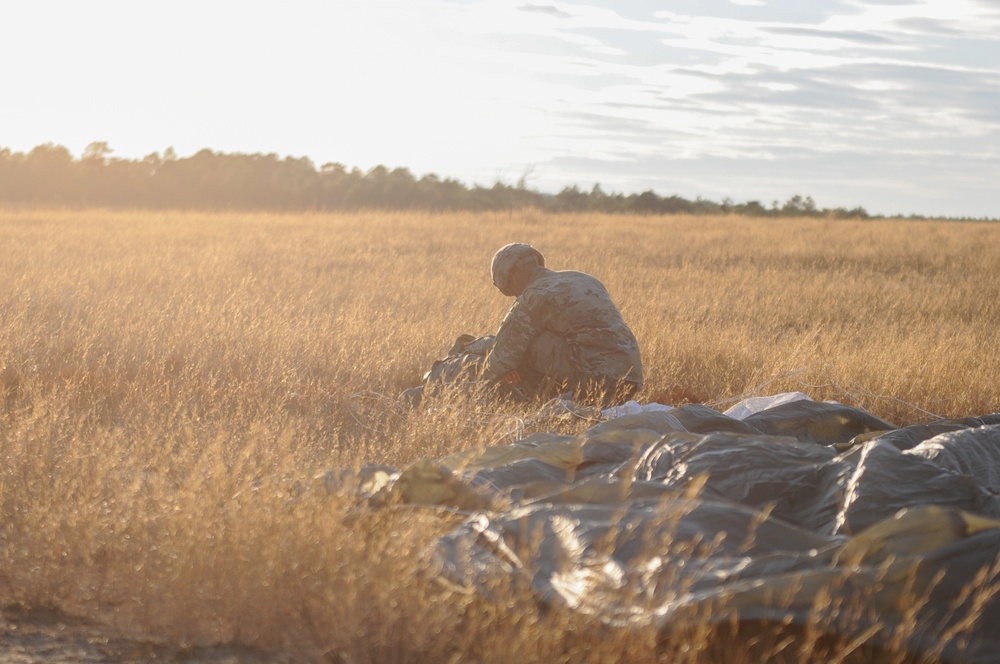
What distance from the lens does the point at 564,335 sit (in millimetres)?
6668

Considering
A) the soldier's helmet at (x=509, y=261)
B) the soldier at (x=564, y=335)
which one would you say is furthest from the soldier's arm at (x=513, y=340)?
the soldier's helmet at (x=509, y=261)

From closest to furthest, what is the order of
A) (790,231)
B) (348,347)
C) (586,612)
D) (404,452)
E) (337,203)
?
1. (586,612)
2. (404,452)
3. (348,347)
4. (790,231)
5. (337,203)

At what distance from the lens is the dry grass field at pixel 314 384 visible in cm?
312

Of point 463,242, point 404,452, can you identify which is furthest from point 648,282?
point 404,452

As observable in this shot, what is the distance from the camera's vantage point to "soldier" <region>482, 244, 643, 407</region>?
21.3 ft

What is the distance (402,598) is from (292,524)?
0.61 m

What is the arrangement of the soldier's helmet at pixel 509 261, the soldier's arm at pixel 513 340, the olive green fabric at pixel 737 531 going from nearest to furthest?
1. the olive green fabric at pixel 737 531
2. the soldier's arm at pixel 513 340
3. the soldier's helmet at pixel 509 261

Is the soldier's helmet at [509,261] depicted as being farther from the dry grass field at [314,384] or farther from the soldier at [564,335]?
the dry grass field at [314,384]

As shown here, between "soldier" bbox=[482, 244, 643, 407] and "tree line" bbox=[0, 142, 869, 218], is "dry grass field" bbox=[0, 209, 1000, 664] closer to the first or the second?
"soldier" bbox=[482, 244, 643, 407]

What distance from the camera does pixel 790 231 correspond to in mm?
23188

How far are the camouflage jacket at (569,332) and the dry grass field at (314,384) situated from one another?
0.74m

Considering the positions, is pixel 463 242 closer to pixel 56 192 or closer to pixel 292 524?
pixel 292 524

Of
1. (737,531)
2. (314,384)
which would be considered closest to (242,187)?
(314,384)

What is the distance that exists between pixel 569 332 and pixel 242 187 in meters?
30.6
